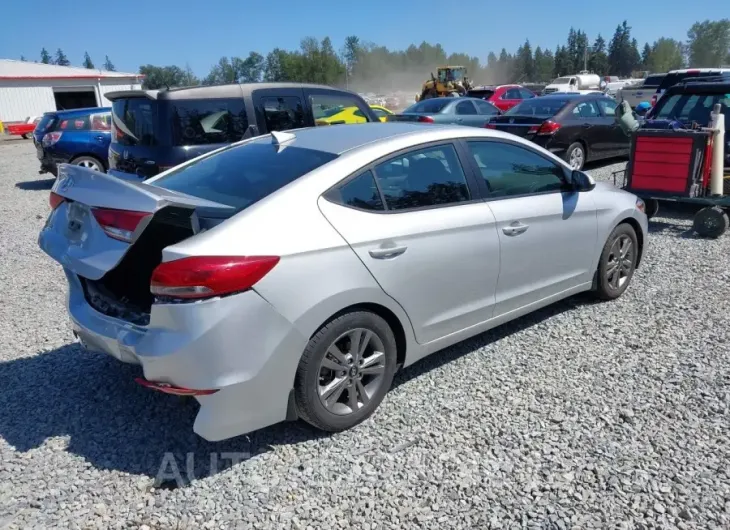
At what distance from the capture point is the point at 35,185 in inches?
554

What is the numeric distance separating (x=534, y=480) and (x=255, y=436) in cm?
151

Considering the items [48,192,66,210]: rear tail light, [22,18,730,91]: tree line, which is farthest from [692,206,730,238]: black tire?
[22,18,730,91]: tree line

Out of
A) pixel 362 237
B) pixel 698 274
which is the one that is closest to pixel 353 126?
pixel 362 237

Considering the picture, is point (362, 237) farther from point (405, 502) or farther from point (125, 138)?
point (125, 138)

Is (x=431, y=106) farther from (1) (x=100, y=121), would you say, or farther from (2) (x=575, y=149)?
(1) (x=100, y=121)

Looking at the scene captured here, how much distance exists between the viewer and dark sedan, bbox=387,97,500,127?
581 inches

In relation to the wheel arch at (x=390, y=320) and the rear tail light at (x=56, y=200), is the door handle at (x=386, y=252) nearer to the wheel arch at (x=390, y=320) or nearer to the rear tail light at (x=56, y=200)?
the wheel arch at (x=390, y=320)

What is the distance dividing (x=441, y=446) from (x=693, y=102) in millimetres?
8094

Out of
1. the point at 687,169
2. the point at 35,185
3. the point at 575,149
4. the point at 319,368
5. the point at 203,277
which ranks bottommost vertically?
the point at 35,185

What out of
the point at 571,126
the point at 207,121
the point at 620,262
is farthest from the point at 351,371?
the point at 571,126

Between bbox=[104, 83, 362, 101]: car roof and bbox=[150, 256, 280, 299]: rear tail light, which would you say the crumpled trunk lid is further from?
bbox=[104, 83, 362, 101]: car roof

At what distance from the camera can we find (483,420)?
3.46 m

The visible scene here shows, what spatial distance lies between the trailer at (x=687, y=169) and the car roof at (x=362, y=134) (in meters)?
A: 4.08

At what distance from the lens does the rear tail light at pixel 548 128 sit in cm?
1134
